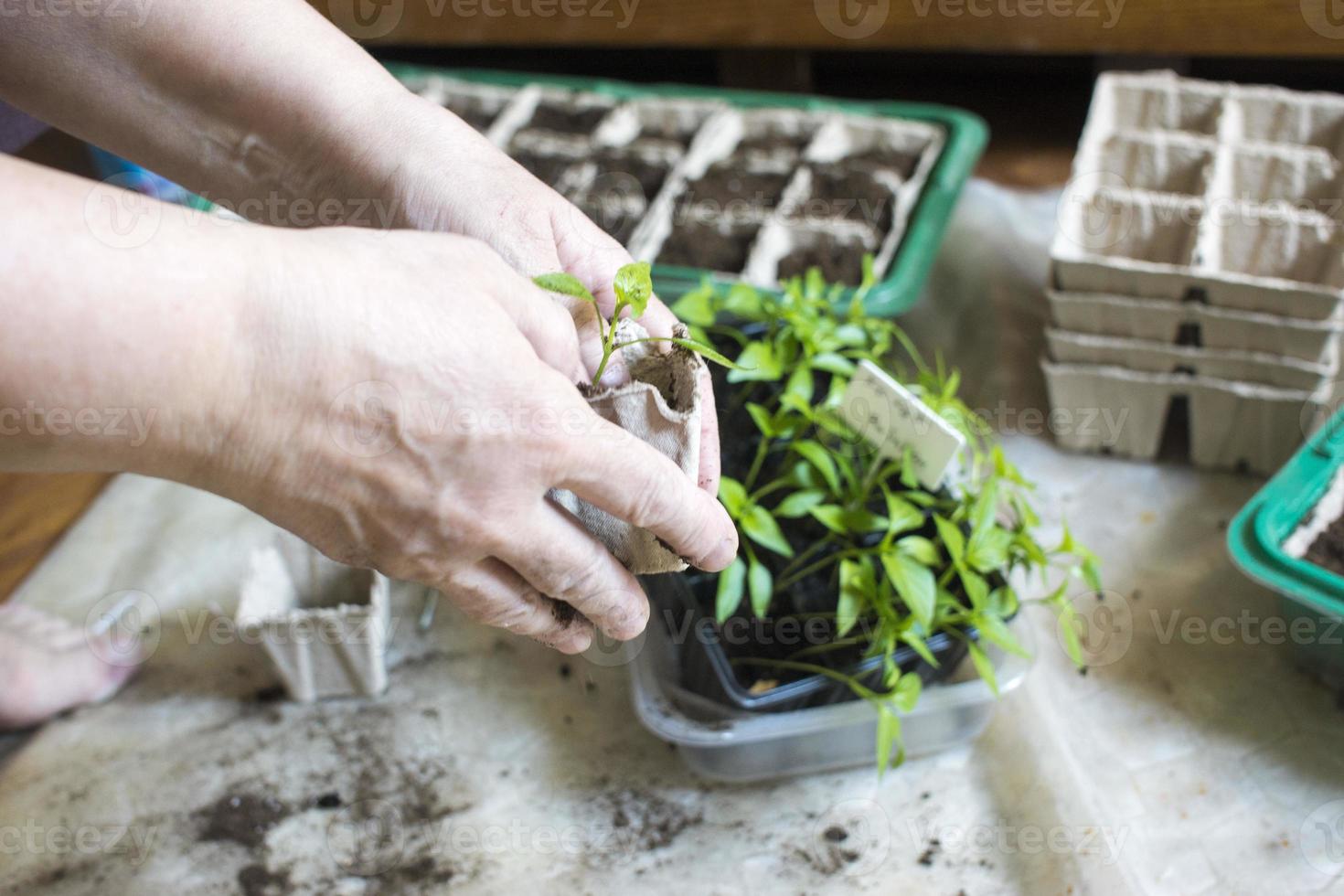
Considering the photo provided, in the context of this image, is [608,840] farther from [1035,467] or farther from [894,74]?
[894,74]

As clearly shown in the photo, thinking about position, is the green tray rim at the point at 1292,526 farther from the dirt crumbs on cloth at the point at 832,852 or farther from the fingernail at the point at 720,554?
the fingernail at the point at 720,554

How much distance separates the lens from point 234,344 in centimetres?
46

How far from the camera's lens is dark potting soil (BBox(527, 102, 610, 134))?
1470 millimetres

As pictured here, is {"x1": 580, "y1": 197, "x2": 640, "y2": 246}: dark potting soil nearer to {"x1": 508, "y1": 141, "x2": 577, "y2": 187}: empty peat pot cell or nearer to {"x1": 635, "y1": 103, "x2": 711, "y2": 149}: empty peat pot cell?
{"x1": 508, "y1": 141, "x2": 577, "y2": 187}: empty peat pot cell

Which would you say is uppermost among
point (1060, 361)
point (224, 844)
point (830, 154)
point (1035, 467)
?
point (830, 154)

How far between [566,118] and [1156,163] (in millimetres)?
763

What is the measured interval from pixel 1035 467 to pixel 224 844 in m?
0.86

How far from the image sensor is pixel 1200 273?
3.23 ft

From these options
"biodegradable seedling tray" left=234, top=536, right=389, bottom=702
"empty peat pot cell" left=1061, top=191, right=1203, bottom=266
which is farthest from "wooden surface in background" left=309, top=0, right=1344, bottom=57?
"biodegradable seedling tray" left=234, top=536, right=389, bottom=702

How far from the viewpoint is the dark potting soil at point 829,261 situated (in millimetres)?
1165

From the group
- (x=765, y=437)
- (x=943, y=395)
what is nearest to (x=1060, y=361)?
(x=943, y=395)

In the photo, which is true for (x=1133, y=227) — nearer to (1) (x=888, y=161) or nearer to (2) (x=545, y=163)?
(1) (x=888, y=161)

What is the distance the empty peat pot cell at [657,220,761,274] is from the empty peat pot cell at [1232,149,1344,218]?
20.9 inches

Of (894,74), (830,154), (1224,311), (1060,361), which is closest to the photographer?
(1224,311)
